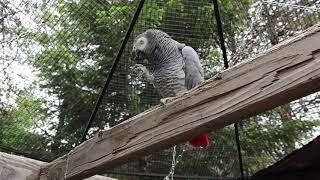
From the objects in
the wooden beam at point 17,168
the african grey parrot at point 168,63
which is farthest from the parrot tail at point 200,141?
the wooden beam at point 17,168

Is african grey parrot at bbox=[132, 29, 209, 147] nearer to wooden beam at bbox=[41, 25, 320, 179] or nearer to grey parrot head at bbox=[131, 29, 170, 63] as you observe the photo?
grey parrot head at bbox=[131, 29, 170, 63]

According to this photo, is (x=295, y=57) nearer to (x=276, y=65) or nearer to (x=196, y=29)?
(x=276, y=65)

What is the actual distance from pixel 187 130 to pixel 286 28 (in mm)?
2029

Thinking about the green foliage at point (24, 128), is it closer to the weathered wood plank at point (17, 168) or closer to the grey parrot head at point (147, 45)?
the weathered wood plank at point (17, 168)

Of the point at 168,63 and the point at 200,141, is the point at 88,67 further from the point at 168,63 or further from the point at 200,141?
the point at 200,141

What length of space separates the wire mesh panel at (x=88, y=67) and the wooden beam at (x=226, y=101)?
76cm

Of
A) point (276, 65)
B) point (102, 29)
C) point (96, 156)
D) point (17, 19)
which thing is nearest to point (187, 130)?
point (276, 65)

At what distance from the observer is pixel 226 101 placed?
0.89m

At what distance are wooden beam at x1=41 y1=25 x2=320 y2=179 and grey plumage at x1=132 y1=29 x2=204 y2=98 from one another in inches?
11.2

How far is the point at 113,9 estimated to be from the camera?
2244mm

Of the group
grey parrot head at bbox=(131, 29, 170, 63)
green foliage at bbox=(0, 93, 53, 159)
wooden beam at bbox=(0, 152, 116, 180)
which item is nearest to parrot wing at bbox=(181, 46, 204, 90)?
grey parrot head at bbox=(131, 29, 170, 63)

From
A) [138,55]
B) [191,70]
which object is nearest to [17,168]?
[138,55]

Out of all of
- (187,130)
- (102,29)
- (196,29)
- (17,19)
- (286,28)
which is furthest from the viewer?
(286,28)

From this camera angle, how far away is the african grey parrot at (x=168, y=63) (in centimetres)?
137
